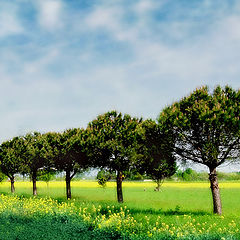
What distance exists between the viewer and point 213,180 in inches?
962

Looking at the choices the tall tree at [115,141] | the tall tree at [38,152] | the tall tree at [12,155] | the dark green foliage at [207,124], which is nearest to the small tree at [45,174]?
the tall tree at [38,152]

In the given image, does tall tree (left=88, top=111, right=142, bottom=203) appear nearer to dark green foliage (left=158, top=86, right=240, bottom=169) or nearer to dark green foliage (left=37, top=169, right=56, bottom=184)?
dark green foliage (left=158, top=86, right=240, bottom=169)

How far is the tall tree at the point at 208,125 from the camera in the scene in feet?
73.4

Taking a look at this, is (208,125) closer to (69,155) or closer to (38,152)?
(69,155)

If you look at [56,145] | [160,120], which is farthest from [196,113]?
[56,145]

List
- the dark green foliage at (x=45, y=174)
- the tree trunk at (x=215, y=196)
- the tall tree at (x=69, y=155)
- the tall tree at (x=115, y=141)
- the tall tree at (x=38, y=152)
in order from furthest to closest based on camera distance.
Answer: the dark green foliage at (x=45, y=174), the tall tree at (x=38, y=152), the tall tree at (x=69, y=155), the tall tree at (x=115, y=141), the tree trunk at (x=215, y=196)

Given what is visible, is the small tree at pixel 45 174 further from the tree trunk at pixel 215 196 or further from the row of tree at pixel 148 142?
the tree trunk at pixel 215 196

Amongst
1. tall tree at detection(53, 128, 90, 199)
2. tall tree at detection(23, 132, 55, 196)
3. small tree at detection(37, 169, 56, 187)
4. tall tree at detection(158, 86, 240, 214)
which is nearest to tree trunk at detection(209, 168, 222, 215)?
tall tree at detection(158, 86, 240, 214)

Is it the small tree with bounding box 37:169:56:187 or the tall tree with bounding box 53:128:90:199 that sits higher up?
the tall tree with bounding box 53:128:90:199

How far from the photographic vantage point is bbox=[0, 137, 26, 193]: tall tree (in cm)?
5169

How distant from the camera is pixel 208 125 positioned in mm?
22906

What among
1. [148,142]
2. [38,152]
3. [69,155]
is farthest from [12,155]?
[148,142]

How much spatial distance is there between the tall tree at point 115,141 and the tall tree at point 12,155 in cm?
2251

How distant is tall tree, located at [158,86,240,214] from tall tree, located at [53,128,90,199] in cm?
1558
